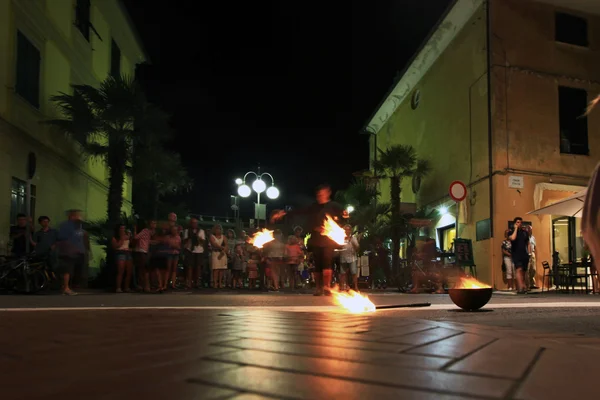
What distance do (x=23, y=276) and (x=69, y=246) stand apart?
1.40 meters

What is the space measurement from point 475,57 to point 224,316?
1652 cm

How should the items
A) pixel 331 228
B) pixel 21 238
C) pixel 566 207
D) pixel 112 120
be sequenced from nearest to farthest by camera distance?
1. pixel 331 228
2. pixel 21 238
3. pixel 566 207
4. pixel 112 120

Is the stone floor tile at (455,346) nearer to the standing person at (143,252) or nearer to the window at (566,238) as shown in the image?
the standing person at (143,252)

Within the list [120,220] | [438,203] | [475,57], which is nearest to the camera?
[120,220]

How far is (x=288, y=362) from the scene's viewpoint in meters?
2.25

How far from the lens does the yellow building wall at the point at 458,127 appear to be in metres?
17.3

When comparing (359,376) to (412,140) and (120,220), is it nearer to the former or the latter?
(120,220)

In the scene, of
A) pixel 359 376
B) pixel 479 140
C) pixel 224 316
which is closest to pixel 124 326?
pixel 224 316

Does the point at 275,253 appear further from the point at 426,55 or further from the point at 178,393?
the point at 426,55

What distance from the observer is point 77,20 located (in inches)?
701

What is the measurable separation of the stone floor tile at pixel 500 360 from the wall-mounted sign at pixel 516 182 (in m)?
14.7

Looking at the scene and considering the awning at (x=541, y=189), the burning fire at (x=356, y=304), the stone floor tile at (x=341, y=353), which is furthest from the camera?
the awning at (x=541, y=189)

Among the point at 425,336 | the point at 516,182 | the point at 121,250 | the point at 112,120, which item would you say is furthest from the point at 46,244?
the point at 516,182

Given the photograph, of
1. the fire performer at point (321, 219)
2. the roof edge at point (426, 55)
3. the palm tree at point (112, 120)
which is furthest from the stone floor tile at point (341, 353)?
the roof edge at point (426, 55)
